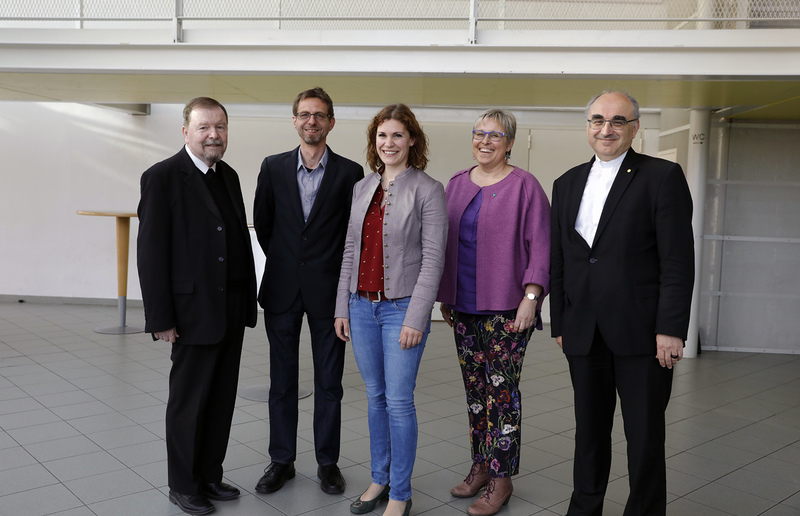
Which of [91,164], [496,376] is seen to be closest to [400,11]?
[496,376]

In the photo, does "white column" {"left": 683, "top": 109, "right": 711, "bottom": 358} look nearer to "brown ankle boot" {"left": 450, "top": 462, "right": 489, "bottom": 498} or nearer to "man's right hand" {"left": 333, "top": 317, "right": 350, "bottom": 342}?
"brown ankle boot" {"left": 450, "top": 462, "right": 489, "bottom": 498}

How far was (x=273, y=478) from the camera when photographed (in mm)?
3424

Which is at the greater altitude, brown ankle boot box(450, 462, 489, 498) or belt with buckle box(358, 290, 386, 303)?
belt with buckle box(358, 290, 386, 303)

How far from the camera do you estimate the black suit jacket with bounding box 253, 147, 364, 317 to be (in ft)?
10.9

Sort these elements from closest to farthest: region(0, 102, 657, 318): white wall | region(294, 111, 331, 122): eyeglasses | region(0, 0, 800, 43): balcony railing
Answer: region(294, 111, 331, 122): eyeglasses < region(0, 0, 800, 43): balcony railing < region(0, 102, 657, 318): white wall

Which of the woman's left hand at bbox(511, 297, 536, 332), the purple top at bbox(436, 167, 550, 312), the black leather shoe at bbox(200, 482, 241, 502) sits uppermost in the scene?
the purple top at bbox(436, 167, 550, 312)

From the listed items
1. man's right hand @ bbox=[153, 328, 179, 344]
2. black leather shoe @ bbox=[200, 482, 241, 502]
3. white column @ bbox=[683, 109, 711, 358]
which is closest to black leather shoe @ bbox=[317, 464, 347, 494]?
black leather shoe @ bbox=[200, 482, 241, 502]

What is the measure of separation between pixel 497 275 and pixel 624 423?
0.80m

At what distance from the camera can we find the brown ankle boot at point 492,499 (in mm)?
3199

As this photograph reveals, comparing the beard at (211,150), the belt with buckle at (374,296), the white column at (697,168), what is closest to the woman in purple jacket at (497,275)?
A: the belt with buckle at (374,296)

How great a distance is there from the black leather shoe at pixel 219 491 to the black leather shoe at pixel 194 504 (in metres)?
0.11

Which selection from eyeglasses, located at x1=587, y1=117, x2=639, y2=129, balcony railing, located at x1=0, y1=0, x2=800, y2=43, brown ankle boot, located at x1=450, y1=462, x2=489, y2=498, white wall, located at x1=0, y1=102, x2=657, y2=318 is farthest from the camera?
white wall, located at x1=0, y1=102, x2=657, y2=318

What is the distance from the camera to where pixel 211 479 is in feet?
10.9

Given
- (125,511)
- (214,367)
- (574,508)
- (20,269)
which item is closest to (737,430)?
(574,508)
